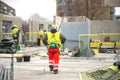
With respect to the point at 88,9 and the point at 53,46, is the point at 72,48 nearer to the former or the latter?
the point at 53,46

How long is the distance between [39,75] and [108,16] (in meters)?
39.8

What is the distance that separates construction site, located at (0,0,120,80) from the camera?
11984 millimetres

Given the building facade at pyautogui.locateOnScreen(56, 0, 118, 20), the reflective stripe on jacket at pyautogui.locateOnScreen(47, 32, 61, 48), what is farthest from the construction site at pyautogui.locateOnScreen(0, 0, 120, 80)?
the reflective stripe on jacket at pyautogui.locateOnScreen(47, 32, 61, 48)

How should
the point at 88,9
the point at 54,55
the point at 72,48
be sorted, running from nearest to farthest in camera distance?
the point at 54,55, the point at 72,48, the point at 88,9

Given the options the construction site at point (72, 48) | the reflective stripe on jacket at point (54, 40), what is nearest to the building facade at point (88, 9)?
the construction site at point (72, 48)

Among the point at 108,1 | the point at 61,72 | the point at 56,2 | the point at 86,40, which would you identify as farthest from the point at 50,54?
the point at 56,2

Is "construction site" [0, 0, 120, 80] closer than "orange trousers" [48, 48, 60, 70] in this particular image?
Yes

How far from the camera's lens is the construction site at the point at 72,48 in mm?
11984

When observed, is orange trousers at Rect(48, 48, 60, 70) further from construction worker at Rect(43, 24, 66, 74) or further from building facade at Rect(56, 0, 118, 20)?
building facade at Rect(56, 0, 118, 20)

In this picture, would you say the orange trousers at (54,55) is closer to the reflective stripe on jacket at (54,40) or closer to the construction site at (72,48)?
the reflective stripe on jacket at (54,40)

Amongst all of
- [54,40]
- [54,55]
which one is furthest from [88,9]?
[54,55]

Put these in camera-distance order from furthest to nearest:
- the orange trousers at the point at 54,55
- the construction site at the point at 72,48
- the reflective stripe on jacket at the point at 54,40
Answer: the reflective stripe on jacket at the point at 54,40 < the orange trousers at the point at 54,55 < the construction site at the point at 72,48

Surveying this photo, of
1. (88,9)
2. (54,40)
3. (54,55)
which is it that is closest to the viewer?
(54,55)

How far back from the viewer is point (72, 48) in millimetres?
26234
